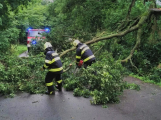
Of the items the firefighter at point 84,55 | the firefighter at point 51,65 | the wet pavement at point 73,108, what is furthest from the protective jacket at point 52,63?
the firefighter at point 84,55

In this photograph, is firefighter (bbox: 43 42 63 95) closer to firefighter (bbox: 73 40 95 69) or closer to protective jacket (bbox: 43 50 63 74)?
protective jacket (bbox: 43 50 63 74)

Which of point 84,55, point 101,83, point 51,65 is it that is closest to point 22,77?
point 51,65

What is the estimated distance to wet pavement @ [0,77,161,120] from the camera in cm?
464

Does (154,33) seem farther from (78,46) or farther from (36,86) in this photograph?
(36,86)

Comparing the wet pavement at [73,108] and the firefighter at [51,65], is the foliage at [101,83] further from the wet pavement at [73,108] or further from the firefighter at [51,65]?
the firefighter at [51,65]

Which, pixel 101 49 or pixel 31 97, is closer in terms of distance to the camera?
pixel 31 97

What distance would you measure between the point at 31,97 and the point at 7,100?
2.18ft

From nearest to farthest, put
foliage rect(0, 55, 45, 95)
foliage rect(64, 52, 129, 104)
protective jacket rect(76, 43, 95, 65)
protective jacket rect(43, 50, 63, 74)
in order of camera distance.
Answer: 1. foliage rect(64, 52, 129, 104)
2. protective jacket rect(43, 50, 63, 74)
3. foliage rect(0, 55, 45, 95)
4. protective jacket rect(76, 43, 95, 65)

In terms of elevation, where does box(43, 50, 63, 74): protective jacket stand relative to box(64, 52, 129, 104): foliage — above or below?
above

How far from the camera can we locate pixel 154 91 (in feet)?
22.6

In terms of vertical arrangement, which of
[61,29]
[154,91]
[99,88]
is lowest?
[154,91]

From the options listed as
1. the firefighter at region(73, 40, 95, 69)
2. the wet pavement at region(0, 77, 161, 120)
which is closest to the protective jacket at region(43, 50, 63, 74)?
the wet pavement at region(0, 77, 161, 120)

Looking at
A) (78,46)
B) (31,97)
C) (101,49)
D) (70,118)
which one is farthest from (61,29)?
(70,118)

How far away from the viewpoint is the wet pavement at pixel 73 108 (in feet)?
15.2
